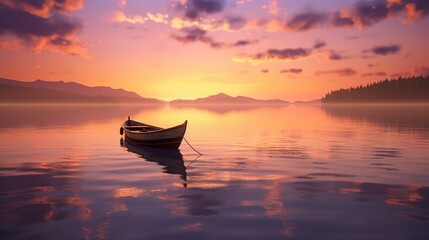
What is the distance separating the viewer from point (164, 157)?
22781mm

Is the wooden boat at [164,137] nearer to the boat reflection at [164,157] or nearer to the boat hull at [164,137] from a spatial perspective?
the boat hull at [164,137]

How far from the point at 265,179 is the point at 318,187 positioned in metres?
2.61

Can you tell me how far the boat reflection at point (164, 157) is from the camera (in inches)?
724

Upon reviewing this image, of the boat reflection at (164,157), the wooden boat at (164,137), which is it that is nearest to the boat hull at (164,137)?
the wooden boat at (164,137)

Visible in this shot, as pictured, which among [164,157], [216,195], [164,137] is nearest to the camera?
[216,195]

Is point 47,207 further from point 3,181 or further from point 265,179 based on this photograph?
point 265,179

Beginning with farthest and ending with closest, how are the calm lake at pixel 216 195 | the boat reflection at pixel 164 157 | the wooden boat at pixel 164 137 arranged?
the wooden boat at pixel 164 137 < the boat reflection at pixel 164 157 < the calm lake at pixel 216 195

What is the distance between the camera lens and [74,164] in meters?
20.1

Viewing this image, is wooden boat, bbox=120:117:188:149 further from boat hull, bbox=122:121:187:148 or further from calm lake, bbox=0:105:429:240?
calm lake, bbox=0:105:429:240

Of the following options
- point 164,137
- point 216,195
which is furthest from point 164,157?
point 216,195

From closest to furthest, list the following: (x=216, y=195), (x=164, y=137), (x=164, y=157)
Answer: (x=216, y=195) → (x=164, y=157) → (x=164, y=137)

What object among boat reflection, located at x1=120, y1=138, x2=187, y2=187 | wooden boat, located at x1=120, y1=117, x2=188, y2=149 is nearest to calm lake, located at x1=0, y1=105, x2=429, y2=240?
boat reflection, located at x1=120, y1=138, x2=187, y2=187

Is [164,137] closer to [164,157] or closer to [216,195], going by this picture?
[164,157]

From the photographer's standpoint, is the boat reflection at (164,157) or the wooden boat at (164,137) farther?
the wooden boat at (164,137)
